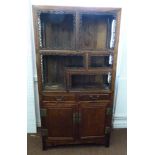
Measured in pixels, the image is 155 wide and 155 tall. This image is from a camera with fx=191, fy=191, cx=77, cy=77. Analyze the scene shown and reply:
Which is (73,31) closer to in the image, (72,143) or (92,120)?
(92,120)

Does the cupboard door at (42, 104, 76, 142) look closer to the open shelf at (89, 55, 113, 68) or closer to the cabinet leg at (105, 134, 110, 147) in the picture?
the cabinet leg at (105, 134, 110, 147)

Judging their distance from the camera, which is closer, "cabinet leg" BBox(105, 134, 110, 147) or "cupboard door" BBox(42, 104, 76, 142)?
"cupboard door" BBox(42, 104, 76, 142)

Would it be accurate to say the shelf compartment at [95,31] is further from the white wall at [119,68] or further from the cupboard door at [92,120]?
the cupboard door at [92,120]

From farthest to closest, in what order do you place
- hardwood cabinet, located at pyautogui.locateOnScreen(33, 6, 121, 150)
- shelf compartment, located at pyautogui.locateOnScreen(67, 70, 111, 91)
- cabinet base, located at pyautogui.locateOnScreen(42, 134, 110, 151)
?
cabinet base, located at pyautogui.locateOnScreen(42, 134, 110, 151)
shelf compartment, located at pyautogui.locateOnScreen(67, 70, 111, 91)
hardwood cabinet, located at pyautogui.locateOnScreen(33, 6, 121, 150)

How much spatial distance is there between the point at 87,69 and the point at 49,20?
637 millimetres

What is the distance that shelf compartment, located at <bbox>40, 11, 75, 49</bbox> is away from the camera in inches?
76.3

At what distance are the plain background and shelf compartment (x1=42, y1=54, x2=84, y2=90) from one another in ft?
3.96

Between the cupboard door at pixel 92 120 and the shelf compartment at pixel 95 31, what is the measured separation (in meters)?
0.60

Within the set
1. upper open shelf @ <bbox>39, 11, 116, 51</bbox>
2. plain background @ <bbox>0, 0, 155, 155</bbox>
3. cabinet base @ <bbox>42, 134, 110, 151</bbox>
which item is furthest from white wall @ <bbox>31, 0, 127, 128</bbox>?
plain background @ <bbox>0, 0, 155, 155</bbox>

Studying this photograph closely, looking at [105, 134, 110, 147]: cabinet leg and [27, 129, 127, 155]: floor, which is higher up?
[105, 134, 110, 147]: cabinet leg
